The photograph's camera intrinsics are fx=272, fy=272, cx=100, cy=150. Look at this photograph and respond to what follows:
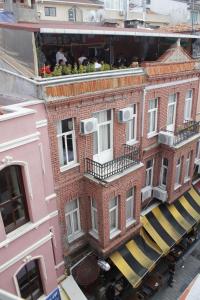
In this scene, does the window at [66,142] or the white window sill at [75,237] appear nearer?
the window at [66,142]

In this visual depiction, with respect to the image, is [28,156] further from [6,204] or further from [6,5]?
[6,5]

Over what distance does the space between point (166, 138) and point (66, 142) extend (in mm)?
6013

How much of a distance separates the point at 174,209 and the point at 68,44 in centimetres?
1081

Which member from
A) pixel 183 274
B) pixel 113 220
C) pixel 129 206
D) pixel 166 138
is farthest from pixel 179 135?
pixel 183 274

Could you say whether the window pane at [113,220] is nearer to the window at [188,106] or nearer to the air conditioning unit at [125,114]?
the air conditioning unit at [125,114]

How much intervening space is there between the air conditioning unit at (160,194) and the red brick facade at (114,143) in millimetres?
410

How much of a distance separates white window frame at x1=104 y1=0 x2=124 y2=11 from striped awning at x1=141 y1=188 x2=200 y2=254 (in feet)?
87.2

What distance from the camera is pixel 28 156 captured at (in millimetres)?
8047

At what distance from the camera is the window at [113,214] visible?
39.6ft

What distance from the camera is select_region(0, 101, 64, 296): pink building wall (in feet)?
24.7

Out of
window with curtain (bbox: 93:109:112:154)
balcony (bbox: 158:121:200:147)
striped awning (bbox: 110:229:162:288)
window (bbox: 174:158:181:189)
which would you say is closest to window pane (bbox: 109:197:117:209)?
window with curtain (bbox: 93:109:112:154)

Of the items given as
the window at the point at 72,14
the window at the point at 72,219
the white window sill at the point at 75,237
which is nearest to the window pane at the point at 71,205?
the window at the point at 72,219

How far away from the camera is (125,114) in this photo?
11422 millimetres

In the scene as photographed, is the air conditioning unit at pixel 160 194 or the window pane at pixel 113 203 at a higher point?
the window pane at pixel 113 203
